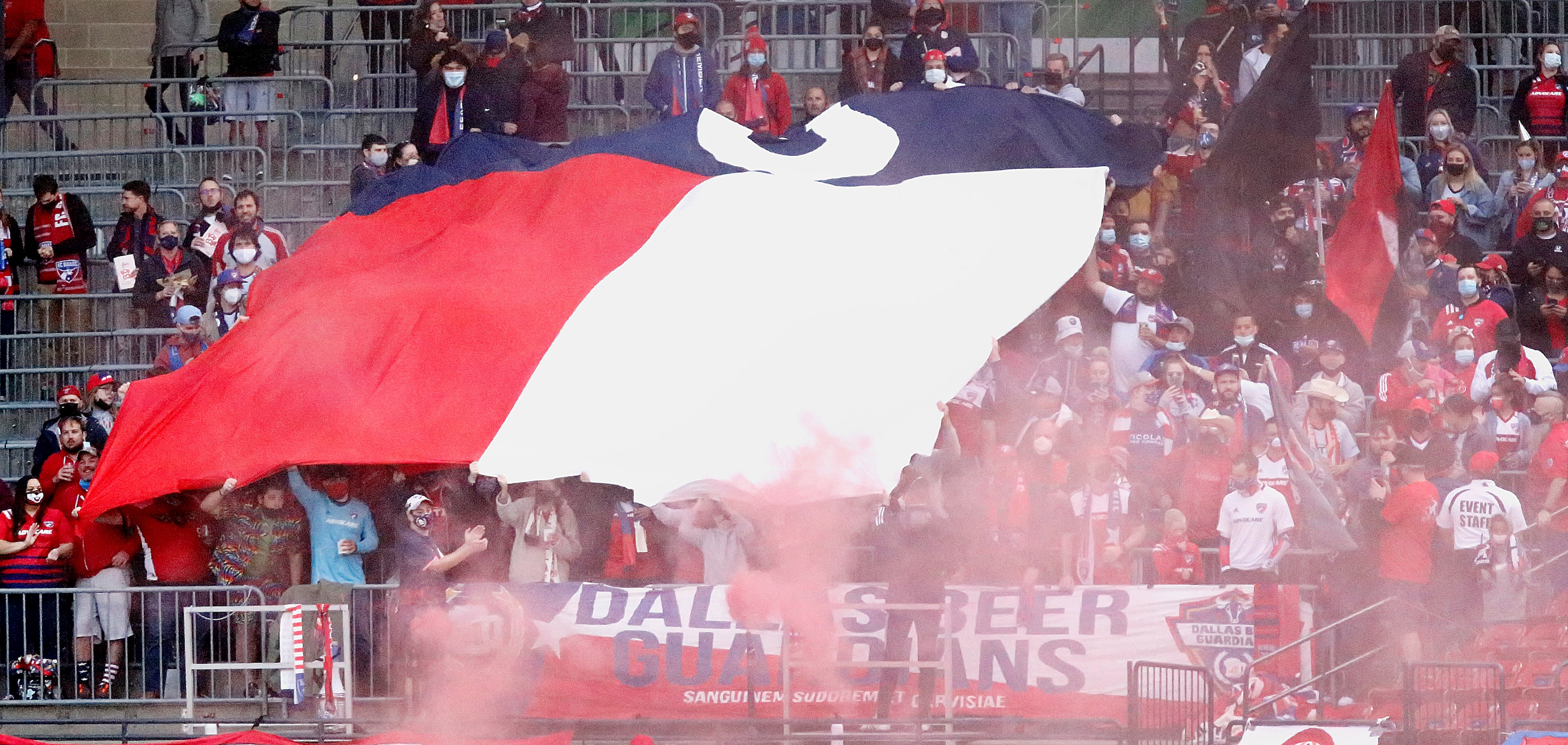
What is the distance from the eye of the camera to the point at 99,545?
43.2ft

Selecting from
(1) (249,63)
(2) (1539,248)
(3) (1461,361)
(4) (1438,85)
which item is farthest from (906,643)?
(1) (249,63)

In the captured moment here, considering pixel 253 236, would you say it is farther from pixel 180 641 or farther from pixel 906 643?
pixel 906 643

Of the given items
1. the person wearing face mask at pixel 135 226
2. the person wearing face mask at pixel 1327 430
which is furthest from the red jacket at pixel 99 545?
the person wearing face mask at pixel 1327 430

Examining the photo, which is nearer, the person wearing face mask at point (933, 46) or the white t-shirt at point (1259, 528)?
the white t-shirt at point (1259, 528)

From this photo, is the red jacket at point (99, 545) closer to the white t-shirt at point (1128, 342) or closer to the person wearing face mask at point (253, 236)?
the person wearing face mask at point (253, 236)

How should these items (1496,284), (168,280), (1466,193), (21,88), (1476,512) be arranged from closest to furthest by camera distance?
(1476,512)
(1496,284)
(168,280)
(1466,193)
(21,88)

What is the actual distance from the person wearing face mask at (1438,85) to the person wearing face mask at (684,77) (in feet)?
18.3

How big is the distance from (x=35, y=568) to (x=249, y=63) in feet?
21.9

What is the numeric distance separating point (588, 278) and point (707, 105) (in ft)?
12.3

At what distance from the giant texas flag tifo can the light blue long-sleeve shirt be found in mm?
643

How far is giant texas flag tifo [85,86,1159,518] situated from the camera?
1198cm

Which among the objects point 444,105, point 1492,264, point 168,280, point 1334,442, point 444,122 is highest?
point 444,105

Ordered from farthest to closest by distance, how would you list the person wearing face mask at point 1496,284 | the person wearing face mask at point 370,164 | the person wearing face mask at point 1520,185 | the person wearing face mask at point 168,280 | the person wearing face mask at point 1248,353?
the person wearing face mask at point 1520,185 → the person wearing face mask at point 370,164 → the person wearing face mask at point 168,280 → the person wearing face mask at point 1496,284 → the person wearing face mask at point 1248,353

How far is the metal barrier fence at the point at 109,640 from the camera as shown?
12695 millimetres
